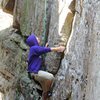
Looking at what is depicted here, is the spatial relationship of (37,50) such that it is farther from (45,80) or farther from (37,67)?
(45,80)

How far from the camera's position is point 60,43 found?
884 cm

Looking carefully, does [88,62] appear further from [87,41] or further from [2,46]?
[2,46]

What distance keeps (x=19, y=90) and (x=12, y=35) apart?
264cm

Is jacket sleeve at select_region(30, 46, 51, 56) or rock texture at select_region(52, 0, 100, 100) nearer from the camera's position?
rock texture at select_region(52, 0, 100, 100)

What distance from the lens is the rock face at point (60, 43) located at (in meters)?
6.68

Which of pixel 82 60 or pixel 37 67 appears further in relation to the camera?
pixel 37 67

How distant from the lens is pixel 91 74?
6.43 meters

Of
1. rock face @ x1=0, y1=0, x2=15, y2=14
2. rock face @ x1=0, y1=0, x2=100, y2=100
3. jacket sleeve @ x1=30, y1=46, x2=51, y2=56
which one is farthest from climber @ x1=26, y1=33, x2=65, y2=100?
rock face @ x1=0, y1=0, x2=15, y2=14

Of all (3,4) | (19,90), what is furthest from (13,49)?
(3,4)

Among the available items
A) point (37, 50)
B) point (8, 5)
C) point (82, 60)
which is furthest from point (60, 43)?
point (8, 5)

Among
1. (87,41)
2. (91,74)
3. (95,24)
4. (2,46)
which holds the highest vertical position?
(95,24)

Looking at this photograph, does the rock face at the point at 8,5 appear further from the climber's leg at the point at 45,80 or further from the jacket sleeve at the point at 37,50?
the climber's leg at the point at 45,80

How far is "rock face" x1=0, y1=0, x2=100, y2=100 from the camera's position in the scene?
668cm

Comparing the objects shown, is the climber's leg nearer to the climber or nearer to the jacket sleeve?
the climber
